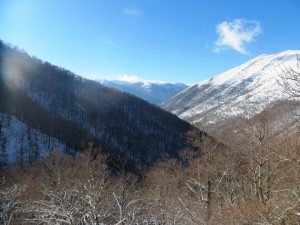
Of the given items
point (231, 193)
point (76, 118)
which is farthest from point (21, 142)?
point (231, 193)

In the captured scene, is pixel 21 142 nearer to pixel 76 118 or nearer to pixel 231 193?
pixel 76 118

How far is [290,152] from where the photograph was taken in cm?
964

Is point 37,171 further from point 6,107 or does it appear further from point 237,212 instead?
point 6,107

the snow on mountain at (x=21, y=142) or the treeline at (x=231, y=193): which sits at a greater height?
the treeline at (x=231, y=193)

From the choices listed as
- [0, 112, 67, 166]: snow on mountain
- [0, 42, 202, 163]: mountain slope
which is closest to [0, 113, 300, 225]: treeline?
[0, 112, 67, 166]: snow on mountain

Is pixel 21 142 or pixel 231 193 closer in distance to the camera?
pixel 231 193

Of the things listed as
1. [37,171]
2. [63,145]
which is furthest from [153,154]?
[37,171]

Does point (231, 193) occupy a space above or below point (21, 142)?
above

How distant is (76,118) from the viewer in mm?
167125

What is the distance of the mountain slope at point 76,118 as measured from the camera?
137125mm

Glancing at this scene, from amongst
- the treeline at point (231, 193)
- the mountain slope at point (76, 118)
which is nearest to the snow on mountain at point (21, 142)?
the mountain slope at point (76, 118)

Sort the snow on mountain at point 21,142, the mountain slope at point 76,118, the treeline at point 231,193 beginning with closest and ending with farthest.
→ the treeline at point 231,193
the snow on mountain at point 21,142
the mountain slope at point 76,118

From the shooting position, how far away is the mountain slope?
13712 centimetres

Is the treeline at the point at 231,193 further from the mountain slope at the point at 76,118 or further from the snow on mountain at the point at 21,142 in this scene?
the mountain slope at the point at 76,118
